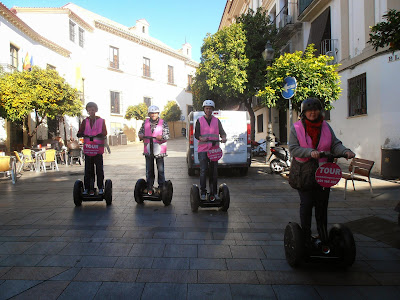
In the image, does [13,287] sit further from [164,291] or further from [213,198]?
[213,198]

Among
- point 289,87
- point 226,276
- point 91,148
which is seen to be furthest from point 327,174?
point 289,87

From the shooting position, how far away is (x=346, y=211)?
18.3 ft

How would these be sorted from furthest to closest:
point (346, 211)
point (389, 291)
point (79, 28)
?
point (79, 28) < point (346, 211) < point (389, 291)

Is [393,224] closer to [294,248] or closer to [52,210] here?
[294,248]

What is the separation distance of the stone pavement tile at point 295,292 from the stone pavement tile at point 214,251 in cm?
82

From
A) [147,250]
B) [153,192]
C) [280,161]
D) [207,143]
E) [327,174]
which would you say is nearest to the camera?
[327,174]

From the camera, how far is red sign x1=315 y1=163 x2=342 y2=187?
2928mm

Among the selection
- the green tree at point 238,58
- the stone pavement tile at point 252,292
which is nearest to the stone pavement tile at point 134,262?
the stone pavement tile at point 252,292

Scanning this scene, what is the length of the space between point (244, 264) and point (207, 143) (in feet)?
8.29

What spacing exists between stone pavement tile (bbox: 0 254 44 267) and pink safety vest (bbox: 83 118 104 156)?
2482 mm

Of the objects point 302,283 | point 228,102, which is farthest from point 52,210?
point 228,102

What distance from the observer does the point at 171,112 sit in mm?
43938

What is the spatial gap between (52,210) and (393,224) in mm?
5408

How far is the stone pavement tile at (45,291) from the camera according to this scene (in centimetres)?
264
